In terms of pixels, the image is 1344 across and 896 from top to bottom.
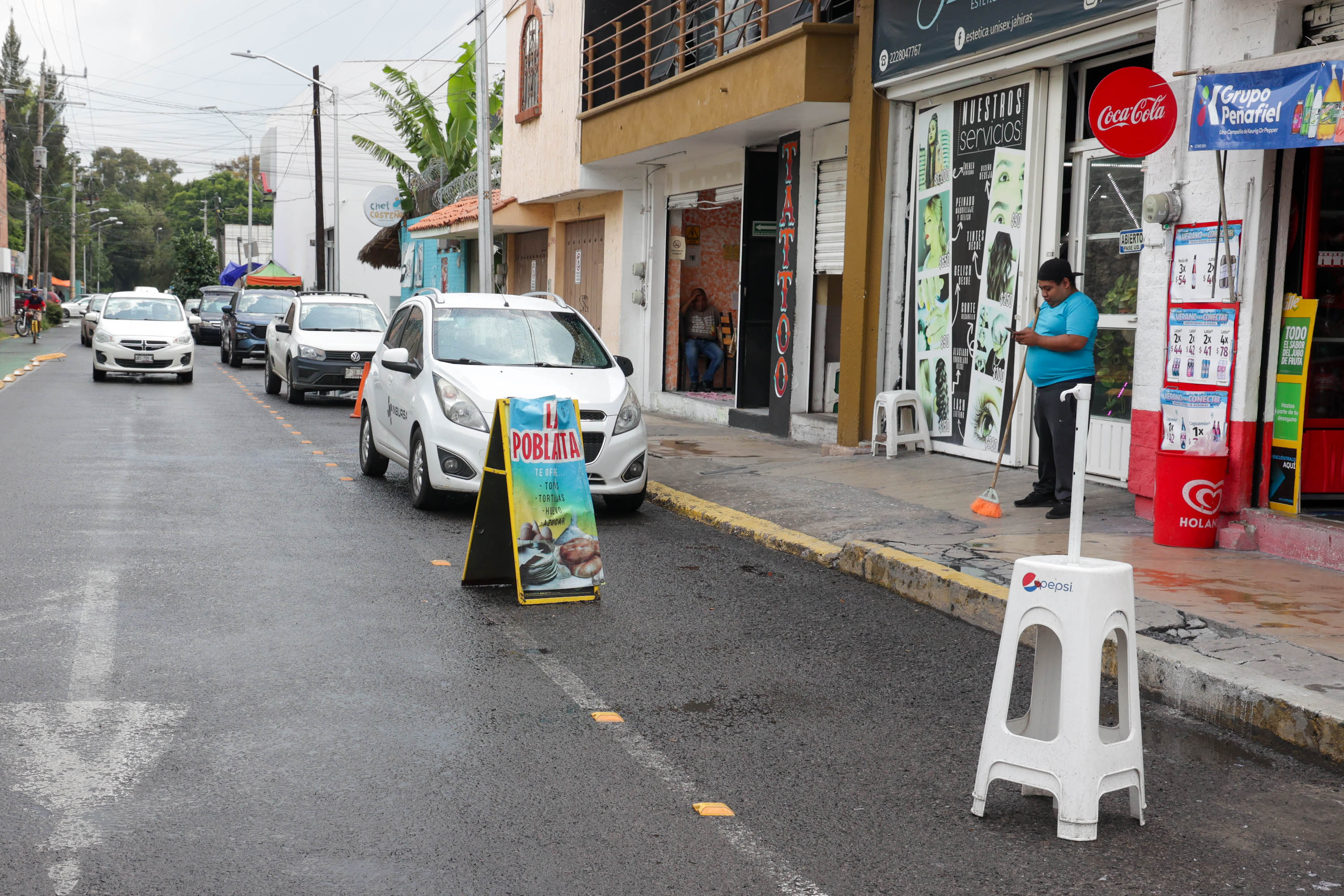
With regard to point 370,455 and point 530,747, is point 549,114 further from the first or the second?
point 530,747

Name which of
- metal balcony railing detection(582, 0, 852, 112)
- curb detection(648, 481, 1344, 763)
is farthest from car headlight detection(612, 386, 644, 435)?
metal balcony railing detection(582, 0, 852, 112)

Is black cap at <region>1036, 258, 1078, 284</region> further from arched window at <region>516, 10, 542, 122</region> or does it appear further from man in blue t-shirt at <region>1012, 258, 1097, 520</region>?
arched window at <region>516, 10, 542, 122</region>

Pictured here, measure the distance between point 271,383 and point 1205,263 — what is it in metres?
17.3

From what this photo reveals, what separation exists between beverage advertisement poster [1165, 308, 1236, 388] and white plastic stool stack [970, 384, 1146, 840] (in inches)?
186

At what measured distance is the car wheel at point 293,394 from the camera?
20172 millimetres

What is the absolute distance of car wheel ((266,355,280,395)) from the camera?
22406mm

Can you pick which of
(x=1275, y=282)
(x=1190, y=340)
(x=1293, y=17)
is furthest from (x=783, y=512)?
(x=1293, y=17)

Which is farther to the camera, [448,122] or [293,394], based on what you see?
[448,122]

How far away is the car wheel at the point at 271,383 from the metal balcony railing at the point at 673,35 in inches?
277

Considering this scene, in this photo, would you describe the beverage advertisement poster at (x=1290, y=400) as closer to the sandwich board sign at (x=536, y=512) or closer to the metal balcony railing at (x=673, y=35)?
the sandwich board sign at (x=536, y=512)

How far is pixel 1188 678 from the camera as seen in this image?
5.65m

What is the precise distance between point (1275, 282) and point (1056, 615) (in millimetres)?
5202

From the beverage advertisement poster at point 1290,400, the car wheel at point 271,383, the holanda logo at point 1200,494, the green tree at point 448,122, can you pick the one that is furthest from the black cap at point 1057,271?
the green tree at point 448,122

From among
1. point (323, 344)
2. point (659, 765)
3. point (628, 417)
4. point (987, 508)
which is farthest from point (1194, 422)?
point (323, 344)
